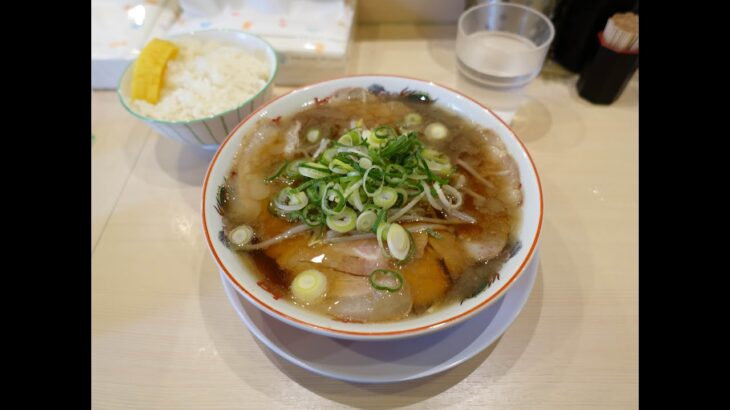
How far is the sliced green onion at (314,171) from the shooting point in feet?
4.13

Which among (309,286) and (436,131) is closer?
(309,286)

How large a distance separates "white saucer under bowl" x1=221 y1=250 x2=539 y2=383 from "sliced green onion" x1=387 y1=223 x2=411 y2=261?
23cm

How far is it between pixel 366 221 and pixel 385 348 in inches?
13.8

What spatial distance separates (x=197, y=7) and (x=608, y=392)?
2413 millimetres

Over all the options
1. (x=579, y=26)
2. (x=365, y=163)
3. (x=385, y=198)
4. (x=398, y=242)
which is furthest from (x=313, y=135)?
(x=579, y=26)

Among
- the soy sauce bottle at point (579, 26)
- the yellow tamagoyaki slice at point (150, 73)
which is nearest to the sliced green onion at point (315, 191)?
the yellow tamagoyaki slice at point (150, 73)

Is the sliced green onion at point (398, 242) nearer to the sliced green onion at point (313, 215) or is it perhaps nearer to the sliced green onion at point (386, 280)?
the sliced green onion at point (386, 280)

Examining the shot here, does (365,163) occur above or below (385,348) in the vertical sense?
above

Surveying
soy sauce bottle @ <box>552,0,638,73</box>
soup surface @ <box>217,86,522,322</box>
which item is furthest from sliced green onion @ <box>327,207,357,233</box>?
soy sauce bottle @ <box>552,0,638,73</box>

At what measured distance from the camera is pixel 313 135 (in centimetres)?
143

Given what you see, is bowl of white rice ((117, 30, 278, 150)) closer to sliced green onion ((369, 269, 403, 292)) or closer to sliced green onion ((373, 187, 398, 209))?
sliced green onion ((373, 187, 398, 209))

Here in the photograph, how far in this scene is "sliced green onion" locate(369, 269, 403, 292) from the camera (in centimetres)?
106

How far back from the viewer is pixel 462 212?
4.08ft

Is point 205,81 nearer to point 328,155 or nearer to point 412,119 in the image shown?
point 328,155
